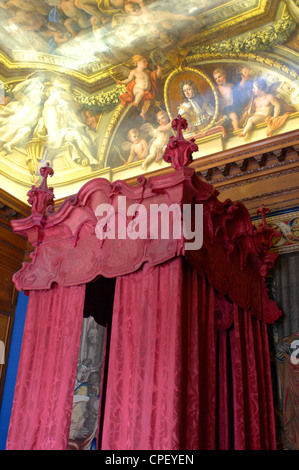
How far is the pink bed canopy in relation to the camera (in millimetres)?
3758

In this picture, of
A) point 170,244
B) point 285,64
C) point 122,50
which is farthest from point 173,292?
point 122,50

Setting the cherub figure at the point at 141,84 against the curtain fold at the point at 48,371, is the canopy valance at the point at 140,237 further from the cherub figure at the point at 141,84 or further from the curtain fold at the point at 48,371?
the cherub figure at the point at 141,84

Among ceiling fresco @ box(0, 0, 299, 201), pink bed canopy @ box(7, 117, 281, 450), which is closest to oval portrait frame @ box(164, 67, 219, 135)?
ceiling fresco @ box(0, 0, 299, 201)

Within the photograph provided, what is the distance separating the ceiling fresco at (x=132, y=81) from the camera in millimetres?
7016

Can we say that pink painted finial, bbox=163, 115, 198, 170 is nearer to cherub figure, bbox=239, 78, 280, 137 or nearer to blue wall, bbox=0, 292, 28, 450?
cherub figure, bbox=239, 78, 280, 137

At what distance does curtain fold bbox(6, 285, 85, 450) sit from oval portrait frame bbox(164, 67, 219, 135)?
3.99 meters

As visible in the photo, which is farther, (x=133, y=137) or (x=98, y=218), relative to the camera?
(x=133, y=137)

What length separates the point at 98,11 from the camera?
714 centimetres

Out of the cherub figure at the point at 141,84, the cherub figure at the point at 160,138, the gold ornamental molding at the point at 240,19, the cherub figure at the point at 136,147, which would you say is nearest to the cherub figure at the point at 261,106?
the gold ornamental molding at the point at 240,19

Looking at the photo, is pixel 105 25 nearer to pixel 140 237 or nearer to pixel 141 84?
pixel 141 84

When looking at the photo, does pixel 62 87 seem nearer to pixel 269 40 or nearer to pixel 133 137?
pixel 133 137

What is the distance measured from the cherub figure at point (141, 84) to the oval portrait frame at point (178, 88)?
0.22 m

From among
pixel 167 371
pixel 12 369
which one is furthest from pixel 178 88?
pixel 167 371

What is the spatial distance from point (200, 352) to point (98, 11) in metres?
5.20
